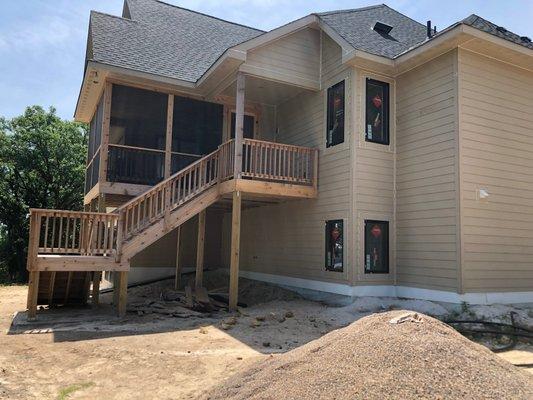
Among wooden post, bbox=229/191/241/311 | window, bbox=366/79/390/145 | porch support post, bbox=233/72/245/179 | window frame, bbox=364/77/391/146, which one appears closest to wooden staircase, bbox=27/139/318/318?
porch support post, bbox=233/72/245/179

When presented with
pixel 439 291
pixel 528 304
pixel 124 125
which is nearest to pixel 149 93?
pixel 124 125

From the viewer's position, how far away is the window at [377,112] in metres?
11.6

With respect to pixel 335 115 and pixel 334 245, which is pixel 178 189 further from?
pixel 335 115

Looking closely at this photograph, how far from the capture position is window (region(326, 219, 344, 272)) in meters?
11.4

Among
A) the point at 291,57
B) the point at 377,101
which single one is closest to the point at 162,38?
the point at 291,57

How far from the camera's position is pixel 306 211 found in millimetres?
12906

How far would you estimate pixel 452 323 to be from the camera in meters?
8.83

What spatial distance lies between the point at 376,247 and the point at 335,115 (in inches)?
140

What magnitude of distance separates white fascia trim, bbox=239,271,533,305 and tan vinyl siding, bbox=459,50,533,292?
0.54 feet

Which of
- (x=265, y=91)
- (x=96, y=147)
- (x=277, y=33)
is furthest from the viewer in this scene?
(x=96, y=147)

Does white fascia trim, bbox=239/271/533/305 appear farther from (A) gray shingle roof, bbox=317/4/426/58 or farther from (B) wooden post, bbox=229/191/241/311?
(A) gray shingle roof, bbox=317/4/426/58

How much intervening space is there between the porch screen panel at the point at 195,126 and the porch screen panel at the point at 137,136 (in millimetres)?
417

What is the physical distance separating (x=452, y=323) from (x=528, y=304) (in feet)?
8.94

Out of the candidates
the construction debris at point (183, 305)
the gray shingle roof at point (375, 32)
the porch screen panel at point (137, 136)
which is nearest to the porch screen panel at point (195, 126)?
the porch screen panel at point (137, 136)
